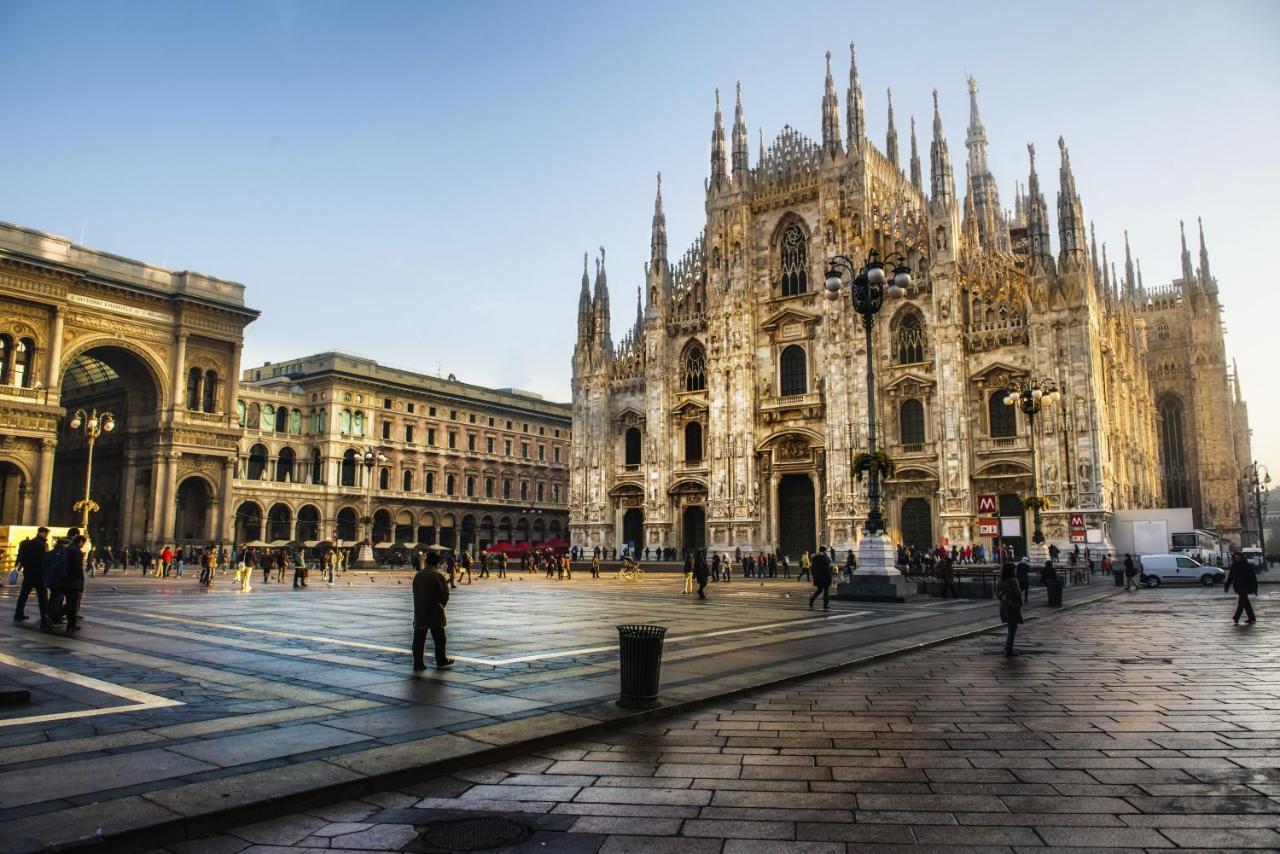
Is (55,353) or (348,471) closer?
(55,353)

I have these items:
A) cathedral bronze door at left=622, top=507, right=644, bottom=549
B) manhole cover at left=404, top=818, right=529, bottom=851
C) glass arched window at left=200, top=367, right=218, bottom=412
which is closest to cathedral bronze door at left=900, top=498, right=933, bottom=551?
cathedral bronze door at left=622, top=507, right=644, bottom=549

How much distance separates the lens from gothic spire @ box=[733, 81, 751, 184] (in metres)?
50.4

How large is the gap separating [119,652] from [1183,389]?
81.9 m

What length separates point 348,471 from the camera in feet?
209

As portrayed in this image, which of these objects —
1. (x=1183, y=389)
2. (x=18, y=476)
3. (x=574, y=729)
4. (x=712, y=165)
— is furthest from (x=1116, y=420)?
(x=18, y=476)

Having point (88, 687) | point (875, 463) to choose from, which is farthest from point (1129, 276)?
point (88, 687)

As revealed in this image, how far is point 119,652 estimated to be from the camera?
10.6 metres

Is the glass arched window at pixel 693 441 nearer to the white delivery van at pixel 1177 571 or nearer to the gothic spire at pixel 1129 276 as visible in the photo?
the white delivery van at pixel 1177 571

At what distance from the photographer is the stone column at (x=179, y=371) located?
50156mm

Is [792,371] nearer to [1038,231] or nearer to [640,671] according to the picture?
[1038,231]

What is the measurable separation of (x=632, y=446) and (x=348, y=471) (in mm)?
23511

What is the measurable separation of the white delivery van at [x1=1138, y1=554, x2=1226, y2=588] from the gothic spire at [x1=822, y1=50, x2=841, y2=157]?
25.9 m

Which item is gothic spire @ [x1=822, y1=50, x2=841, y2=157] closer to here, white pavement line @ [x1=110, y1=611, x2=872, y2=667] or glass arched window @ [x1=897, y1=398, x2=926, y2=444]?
glass arched window @ [x1=897, y1=398, x2=926, y2=444]

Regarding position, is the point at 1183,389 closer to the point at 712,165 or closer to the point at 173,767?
the point at 712,165
